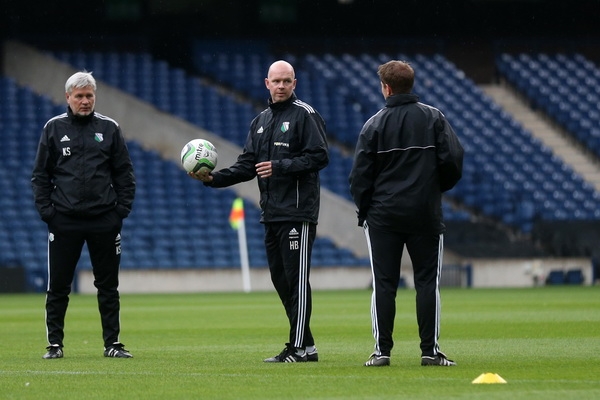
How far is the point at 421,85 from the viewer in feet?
117

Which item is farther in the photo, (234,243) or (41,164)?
(234,243)

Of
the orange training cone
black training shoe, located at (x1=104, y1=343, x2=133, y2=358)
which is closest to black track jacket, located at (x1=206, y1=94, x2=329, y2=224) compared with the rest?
black training shoe, located at (x1=104, y1=343, x2=133, y2=358)

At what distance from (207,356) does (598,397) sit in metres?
4.03

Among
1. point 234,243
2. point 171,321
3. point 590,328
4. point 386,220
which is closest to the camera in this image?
point 386,220

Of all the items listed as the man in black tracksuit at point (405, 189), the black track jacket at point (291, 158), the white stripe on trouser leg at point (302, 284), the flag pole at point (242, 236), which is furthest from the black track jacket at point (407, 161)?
the flag pole at point (242, 236)

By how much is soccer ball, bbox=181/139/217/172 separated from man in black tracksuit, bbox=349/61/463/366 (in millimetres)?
1350

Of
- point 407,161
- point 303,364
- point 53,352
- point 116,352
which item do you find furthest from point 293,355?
point 53,352

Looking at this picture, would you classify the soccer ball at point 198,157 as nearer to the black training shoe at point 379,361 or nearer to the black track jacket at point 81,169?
the black track jacket at point 81,169

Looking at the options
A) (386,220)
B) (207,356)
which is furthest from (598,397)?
(207,356)

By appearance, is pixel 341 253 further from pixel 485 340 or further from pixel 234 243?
pixel 485 340

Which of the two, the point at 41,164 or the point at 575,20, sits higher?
the point at 575,20

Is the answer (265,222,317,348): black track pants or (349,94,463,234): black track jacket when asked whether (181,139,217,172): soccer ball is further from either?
(349,94,463,234): black track jacket

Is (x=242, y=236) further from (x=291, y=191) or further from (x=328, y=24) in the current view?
(x=291, y=191)

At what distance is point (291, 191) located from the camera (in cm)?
958
